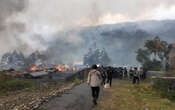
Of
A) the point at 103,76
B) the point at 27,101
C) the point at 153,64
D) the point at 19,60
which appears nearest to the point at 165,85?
the point at 103,76

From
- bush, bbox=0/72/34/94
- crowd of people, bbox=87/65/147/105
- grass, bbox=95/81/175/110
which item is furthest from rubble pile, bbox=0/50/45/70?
grass, bbox=95/81/175/110

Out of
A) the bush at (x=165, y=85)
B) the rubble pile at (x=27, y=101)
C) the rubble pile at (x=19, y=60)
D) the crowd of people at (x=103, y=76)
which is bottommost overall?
the bush at (x=165, y=85)

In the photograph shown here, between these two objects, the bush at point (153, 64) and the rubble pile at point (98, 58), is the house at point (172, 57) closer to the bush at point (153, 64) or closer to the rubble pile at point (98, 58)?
the bush at point (153, 64)

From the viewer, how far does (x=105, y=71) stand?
18578 mm

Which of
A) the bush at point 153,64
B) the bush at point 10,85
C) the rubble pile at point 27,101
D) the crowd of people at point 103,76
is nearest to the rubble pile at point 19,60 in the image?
the bush at point 153,64

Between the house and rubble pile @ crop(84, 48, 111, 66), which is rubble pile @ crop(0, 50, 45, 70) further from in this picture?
the house

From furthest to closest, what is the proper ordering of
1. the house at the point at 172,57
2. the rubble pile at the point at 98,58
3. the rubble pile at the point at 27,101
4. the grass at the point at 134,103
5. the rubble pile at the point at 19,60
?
1. the rubble pile at the point at 98,58
2. the rubble pile at the point at 19,60
3. the house at the point at 172,57
4. the grass at the point at 134,103
5. the rubble pile at the point at 27,101

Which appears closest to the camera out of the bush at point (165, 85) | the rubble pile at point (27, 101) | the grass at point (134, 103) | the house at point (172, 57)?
the rubble pile at point (27, 101)

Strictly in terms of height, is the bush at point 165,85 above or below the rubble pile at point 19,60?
below

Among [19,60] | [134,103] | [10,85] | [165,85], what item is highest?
[19,60]

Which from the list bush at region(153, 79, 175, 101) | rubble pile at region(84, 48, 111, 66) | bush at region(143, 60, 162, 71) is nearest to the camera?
bush at region(153, 79, 175, 101)

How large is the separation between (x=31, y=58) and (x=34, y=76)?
3454 inches

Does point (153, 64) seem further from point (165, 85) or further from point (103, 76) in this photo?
point (103, 76)

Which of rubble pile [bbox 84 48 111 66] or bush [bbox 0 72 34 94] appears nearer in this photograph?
bush [bbox 0 72 34 94]
